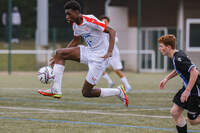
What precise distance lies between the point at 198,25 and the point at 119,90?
49.2ft

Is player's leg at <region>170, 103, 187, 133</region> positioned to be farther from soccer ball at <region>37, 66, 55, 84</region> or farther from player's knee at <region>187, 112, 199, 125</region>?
soccer ball at <region>37, 66, 55, 84</region>

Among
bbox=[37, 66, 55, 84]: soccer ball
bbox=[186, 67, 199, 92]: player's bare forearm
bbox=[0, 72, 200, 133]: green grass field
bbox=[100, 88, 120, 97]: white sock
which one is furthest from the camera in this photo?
bbox=[100, 88, 120, 97]: white sock

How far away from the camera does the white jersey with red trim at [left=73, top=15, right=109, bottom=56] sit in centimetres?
817

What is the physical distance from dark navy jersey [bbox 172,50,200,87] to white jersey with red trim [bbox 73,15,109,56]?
2.29 meters

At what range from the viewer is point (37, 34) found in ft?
75.4

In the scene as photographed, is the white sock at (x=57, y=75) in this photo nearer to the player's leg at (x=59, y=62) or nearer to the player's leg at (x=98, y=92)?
the player's leg at (x=59, y=62)

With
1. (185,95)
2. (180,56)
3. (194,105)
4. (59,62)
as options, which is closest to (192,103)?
(194,105)

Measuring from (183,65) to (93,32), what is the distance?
250cm

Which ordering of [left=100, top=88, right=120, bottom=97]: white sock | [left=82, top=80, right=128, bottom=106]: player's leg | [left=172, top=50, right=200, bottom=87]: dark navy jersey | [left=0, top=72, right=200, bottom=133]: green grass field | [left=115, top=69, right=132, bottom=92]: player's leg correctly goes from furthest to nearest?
[left=115, top=69, right=132, bottom=92]: player's leg → [left=100, top=88, right=120, bottom=97]: white sock → [left=82, top=80, right=128, bottom=106]: player's leg → [left=0, top=72, right=200, bottom=133]: green grass field → [left=172, top=50, right=200, bottom=87]: dark navy jersey

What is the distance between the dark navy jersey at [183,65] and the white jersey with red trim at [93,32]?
2.29 meters

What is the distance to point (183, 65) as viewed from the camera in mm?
6109

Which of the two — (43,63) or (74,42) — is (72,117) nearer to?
(74,42)

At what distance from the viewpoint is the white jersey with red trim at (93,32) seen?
8.17m

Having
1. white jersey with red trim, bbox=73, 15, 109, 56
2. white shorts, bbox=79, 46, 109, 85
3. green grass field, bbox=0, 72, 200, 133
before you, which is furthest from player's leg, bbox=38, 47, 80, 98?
green grass field, bbox=0, 72, 200, 133
